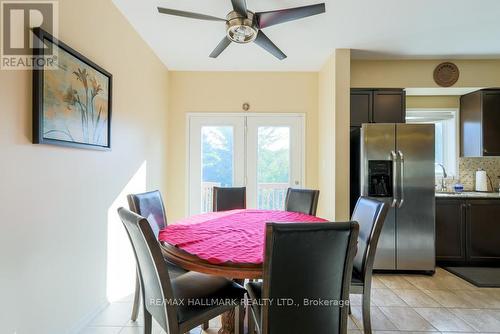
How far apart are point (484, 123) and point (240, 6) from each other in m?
3.44

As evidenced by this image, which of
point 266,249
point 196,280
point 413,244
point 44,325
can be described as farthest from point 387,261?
point 44,325

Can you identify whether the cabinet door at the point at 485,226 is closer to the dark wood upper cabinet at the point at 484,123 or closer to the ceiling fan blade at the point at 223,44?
the dark wood upper cabinet at the point at 484,123

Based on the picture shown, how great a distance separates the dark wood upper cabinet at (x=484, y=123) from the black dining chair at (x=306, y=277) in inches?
135

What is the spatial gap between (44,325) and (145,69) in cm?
255

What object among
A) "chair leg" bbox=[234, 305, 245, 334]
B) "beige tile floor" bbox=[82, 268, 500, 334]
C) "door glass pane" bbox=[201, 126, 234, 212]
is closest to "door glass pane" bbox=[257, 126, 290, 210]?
"door glass pane" bbox=[201, 126, 234, 212]

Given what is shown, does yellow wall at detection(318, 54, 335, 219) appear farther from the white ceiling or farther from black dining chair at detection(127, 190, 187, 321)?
black dining chair at detection(127, 190, 187, 321)

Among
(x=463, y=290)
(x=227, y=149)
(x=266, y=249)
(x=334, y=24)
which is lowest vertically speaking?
(x=463, y=290)

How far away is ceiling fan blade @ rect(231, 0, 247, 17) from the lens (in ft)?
5.83

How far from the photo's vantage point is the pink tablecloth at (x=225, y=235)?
4.43 feet

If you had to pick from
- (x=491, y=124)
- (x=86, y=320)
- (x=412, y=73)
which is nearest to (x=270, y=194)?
(x=412, y=73)

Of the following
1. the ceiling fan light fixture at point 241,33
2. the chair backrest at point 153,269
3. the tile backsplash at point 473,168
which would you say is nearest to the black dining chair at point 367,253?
the chair backrest at point 153,269

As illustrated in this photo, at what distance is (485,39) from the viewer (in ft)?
9.56

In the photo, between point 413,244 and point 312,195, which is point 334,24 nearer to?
point 312,195

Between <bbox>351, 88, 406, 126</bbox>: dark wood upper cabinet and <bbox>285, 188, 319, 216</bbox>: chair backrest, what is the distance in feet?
4.17
